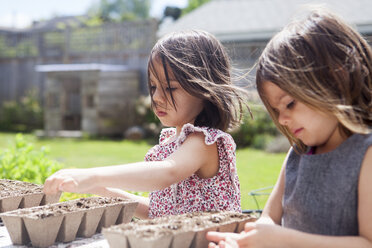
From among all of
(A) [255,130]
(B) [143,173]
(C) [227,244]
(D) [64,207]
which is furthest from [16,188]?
(A) [255,130]

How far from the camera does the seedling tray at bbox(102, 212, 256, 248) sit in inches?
52.3

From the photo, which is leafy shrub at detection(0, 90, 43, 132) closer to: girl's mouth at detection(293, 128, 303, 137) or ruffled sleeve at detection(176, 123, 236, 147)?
ruffled sleeve at detection(176, 123, 236, 147)

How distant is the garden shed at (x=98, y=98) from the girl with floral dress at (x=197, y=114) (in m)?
9.54

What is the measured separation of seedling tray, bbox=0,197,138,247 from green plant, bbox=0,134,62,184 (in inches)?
61.4

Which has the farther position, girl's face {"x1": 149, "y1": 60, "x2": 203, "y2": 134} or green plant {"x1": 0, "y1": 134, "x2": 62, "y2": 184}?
green plant {"x1": 0, "y1": 134, "x2": 62, "y2": 184}

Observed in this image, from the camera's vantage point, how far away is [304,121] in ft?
4.73

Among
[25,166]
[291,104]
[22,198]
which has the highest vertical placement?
[291,104]

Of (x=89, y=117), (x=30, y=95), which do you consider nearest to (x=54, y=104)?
(x=89, y=117)

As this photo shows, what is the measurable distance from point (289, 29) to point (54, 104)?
11230 mm

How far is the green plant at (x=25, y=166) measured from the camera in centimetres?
339

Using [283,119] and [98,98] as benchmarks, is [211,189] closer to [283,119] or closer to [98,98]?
[283,119]

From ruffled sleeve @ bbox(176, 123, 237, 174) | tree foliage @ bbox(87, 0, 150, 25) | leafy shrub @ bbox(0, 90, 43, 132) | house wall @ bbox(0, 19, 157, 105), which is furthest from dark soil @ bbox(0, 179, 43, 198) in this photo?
tree foliage @ bbox(87, 0, 150, 25)

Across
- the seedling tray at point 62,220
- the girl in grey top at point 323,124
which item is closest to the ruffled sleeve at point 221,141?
the seedling tray at point 62,220

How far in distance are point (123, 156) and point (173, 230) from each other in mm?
6568
